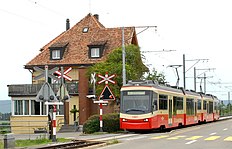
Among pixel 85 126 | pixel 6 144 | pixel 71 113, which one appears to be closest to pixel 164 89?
pixel 85 126

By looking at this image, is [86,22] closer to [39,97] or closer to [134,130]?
[134,130]

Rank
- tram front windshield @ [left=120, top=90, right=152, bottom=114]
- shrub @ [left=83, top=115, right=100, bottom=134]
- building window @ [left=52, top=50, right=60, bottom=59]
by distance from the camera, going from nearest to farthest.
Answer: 1. tram front windshield @ [left=120, top=90, right=152, bottom=114]
2. shrub @ [left=83, top=115, right=100, bottom=134]
3. building window @ [left=52, top=50, right=60, bottom=59]

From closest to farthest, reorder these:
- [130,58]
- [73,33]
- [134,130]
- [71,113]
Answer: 1. [134,130]
2. [130,58]
3. [71,113]
4. [73,33]

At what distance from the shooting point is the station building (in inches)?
2147

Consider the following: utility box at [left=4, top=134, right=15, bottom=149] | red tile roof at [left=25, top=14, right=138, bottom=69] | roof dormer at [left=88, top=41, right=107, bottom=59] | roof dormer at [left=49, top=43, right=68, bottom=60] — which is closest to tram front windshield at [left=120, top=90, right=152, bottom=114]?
utility box at [left=4, top=134, right=15, bottom=149]

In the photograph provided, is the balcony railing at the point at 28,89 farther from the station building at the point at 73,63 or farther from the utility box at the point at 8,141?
the utility box at the point at 8,141

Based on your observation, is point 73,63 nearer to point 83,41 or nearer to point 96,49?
point 96,49

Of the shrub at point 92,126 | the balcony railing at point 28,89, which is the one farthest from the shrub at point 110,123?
the balcony railing at point 28,89

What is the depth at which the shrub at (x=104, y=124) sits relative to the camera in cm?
3438

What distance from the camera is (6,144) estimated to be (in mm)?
20141

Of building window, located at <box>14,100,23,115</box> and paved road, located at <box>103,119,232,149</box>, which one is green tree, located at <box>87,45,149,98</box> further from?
paved road, located at <box>103,119,232,149</box>

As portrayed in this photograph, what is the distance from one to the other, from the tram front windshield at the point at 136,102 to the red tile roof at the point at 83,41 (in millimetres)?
27586

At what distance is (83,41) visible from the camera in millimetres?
65125

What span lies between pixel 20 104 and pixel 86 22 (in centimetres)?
1564
